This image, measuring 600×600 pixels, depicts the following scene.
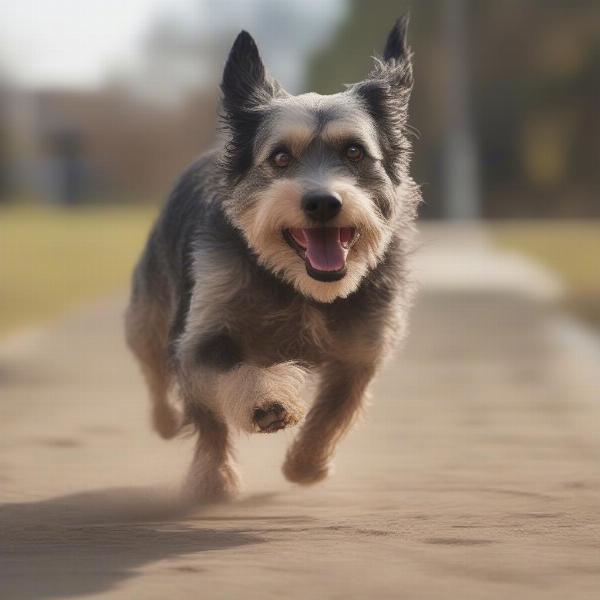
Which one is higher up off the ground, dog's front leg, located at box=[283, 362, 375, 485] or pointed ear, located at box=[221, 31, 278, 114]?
pointed ear, located at box=[221, 31, 278, 114]

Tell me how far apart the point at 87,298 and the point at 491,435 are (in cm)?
1161

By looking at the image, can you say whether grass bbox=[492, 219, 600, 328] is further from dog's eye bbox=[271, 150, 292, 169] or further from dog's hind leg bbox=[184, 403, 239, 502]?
dog's eye bbox=[271, 150, 292, 169]

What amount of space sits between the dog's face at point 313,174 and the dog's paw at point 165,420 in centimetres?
192

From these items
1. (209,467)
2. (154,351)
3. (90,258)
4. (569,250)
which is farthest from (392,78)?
(569,250)

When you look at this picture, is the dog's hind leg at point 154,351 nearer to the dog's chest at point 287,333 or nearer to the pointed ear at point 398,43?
the dog's chest at point 287,333

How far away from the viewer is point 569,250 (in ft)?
97.0

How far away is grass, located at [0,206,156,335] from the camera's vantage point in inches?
711

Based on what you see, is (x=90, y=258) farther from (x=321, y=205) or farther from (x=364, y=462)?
(x=321, y=205)

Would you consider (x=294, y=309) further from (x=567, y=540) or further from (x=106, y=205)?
(x=106, y=205)

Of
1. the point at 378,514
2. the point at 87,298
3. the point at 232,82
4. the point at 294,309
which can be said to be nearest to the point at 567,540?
the point at 378,514

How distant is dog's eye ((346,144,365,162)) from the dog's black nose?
36 centimetres

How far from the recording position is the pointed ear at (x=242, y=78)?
6.33 m

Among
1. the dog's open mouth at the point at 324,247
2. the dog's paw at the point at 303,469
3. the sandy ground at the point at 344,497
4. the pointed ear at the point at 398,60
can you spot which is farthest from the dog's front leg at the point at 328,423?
the pointed ear at the point at 398,60

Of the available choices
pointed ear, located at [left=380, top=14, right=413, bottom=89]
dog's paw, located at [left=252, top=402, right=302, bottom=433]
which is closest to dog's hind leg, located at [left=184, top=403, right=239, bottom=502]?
dog's paw, located at [left=252, top=402, right=302, bottom=433]
